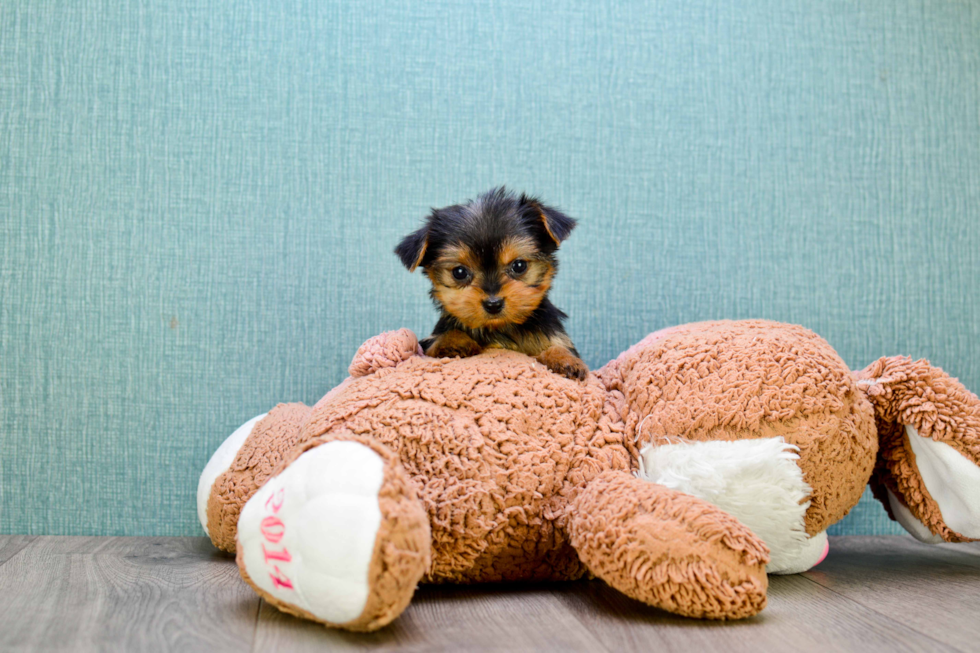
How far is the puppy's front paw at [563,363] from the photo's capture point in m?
1.83

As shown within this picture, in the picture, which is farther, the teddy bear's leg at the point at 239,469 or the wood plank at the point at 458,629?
the teddy bear's leg at the point at 239,469

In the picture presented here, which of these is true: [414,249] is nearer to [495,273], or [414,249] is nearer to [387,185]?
[495,273]

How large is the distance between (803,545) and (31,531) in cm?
221

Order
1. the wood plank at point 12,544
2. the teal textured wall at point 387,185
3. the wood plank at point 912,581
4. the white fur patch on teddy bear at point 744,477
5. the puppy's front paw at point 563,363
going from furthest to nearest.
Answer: the teal textured wall at point 387,185 < the wood plank at point 12,544 < the puppy's front paw at point 563,363 < the white fur patch on teddy bear at point 744,477 < the wood plank at point 912,581

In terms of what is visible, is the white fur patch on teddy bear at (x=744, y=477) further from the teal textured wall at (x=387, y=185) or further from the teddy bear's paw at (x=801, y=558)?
the teal textured wall at (x=387, y=185)

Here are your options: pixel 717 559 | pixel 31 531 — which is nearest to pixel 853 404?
pixel 717 559

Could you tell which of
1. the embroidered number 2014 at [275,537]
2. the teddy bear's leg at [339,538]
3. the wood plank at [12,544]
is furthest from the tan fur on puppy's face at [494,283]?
the wood plank at [12,544]

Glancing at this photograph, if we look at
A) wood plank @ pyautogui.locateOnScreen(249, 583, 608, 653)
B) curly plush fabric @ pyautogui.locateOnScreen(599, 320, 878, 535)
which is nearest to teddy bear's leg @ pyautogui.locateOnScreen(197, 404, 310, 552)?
wood plank @ pyautogui.locateOnScreen(249, 583, 608, 653)

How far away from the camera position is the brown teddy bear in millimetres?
1248

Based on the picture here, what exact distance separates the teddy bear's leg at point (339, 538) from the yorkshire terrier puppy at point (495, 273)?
2.02 ft

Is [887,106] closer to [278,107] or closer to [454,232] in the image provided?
[454,232]

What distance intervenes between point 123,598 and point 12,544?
800 millimetres

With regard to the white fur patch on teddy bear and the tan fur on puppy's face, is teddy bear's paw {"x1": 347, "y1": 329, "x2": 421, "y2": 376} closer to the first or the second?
the tan fur on puppy's face

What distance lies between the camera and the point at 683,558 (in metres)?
1.32
